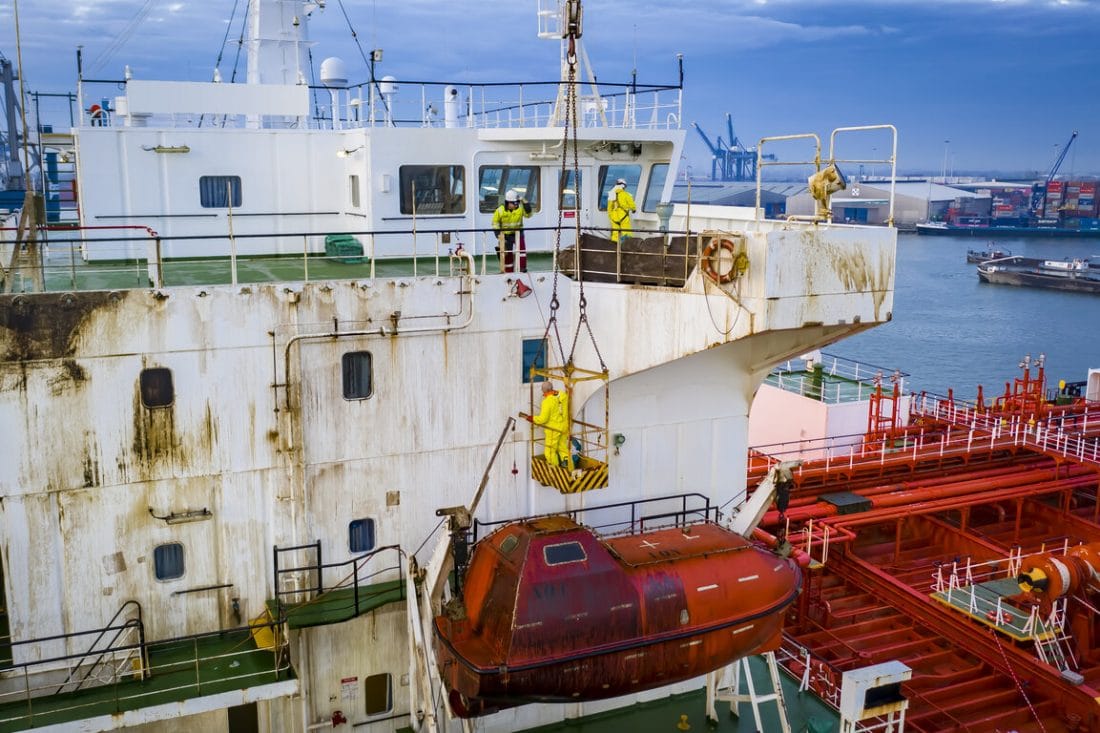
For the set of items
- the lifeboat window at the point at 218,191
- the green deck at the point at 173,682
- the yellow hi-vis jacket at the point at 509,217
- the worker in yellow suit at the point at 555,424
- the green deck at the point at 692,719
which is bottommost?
the green deck at the point at 692,719

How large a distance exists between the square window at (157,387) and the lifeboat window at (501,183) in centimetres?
603

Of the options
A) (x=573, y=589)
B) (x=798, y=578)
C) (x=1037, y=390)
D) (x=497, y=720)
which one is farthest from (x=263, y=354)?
(x=1037, y=390)

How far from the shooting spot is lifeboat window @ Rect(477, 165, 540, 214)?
15.6 meters

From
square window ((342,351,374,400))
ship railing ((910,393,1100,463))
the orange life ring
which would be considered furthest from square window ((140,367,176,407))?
ship railing ((910,393,1100,463))

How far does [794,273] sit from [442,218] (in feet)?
20.4

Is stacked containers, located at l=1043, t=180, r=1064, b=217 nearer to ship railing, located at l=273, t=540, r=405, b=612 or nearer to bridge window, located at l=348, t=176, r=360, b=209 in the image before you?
bridge window, located at l=348, t=176, r=360, b=209

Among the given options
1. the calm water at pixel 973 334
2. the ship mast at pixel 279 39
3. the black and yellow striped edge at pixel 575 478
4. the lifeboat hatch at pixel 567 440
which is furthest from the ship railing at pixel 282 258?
the calm water at pixel 973 334

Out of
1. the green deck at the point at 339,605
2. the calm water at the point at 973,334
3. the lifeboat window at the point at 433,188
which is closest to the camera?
the green deck at the point at 339,605

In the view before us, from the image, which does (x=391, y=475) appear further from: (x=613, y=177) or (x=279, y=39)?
(x=279, y=39)

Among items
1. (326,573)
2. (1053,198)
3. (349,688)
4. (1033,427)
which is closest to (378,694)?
(349,688)

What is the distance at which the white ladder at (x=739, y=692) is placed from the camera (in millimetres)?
12648

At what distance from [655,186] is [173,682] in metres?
10.5

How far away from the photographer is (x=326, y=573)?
481 inches

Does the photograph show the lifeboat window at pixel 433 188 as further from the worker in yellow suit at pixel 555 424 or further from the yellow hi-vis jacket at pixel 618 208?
the worker in yellow suit at pixel 555 424
